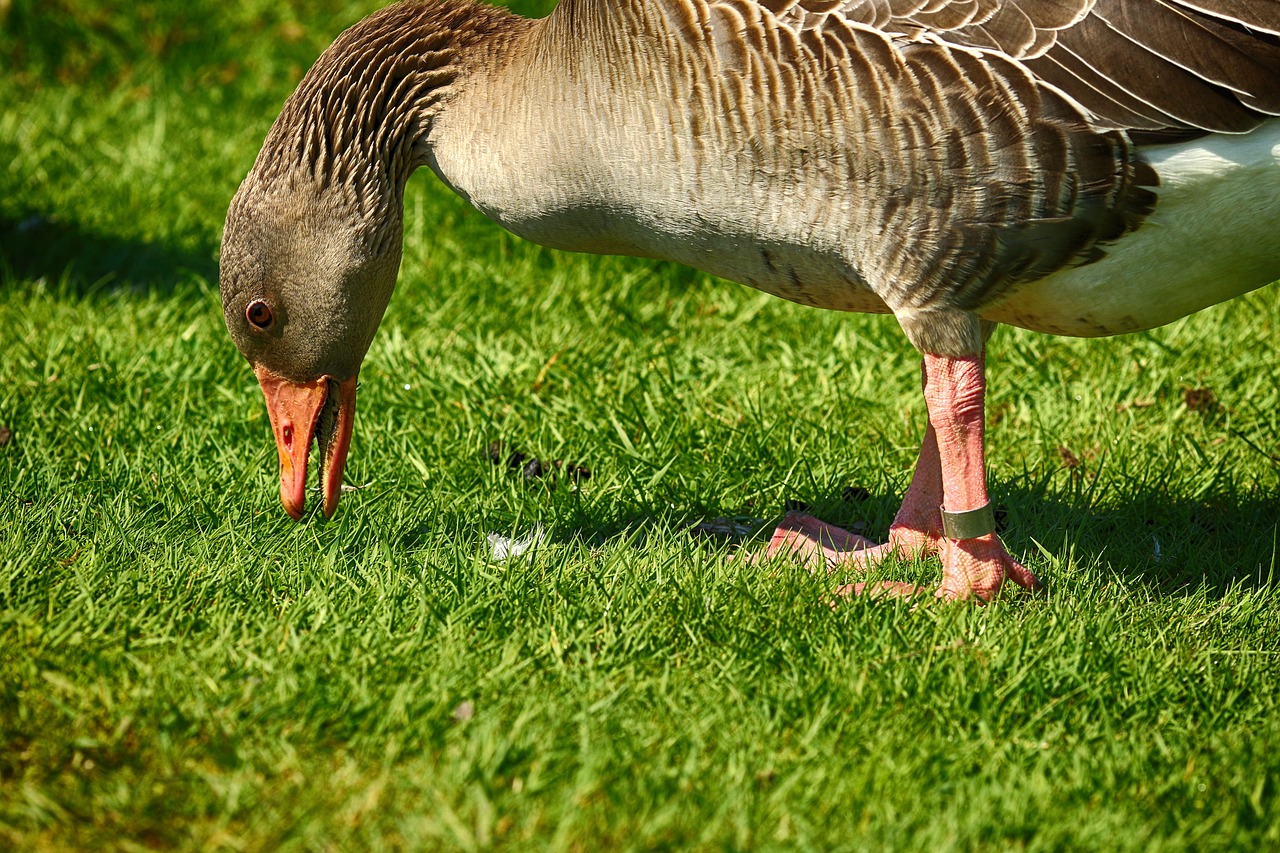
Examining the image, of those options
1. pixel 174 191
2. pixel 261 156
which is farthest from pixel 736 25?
pixel 174 191

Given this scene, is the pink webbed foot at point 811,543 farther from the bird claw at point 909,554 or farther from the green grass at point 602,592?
the green grass at point 602,592

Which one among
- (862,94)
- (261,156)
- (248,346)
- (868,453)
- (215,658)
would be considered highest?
(862,94)

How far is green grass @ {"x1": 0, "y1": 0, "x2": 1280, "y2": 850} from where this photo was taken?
10.2ft

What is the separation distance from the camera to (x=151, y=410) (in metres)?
5.56

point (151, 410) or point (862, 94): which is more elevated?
point (862, 94)

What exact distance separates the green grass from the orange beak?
0.46 feet

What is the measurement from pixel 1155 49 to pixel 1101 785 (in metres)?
2.08

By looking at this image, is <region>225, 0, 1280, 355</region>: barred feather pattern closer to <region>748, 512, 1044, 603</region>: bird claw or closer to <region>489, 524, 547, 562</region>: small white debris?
<region>748, 512, 1044, 603</region>: bird claw

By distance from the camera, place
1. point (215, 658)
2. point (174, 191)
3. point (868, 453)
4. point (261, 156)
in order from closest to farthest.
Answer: point (215, 658) < point (261, 156) < point (868, 453) < point (174, 191)

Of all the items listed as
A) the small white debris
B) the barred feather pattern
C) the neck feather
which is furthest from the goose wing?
the small white debris

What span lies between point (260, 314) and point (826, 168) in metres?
1.94

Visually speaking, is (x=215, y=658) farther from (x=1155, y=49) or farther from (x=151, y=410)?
(x=1155, y=49)

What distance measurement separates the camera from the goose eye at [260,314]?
14.2ft

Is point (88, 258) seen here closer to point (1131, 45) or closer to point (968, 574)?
point (968, 574)
